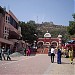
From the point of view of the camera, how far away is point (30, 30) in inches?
3017

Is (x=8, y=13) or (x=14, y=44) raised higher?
(x=8, y=13)

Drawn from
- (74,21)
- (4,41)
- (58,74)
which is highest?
(74,21)

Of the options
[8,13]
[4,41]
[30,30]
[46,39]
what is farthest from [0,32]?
[46,39]

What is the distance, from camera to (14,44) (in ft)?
200

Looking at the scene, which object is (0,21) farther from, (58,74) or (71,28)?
(58,74)

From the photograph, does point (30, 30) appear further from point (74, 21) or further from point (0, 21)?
point (74, 21)

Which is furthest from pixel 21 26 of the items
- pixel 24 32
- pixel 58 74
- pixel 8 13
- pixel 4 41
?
pixel 58 74

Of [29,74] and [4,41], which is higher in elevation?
[4,41]

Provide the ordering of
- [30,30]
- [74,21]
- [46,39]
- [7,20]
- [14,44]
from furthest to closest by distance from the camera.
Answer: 1. [46,39]
2. [30,30]
3. [14,44]
4. [7,20]
5. [74,21]

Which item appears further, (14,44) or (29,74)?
(14,44)

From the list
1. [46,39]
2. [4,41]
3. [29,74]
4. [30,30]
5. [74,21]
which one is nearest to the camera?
[29,74]

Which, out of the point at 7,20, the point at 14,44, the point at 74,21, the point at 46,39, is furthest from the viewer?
the point at 46,39

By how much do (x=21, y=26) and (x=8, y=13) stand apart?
24400 mm

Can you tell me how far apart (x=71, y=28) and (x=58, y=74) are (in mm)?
30647
